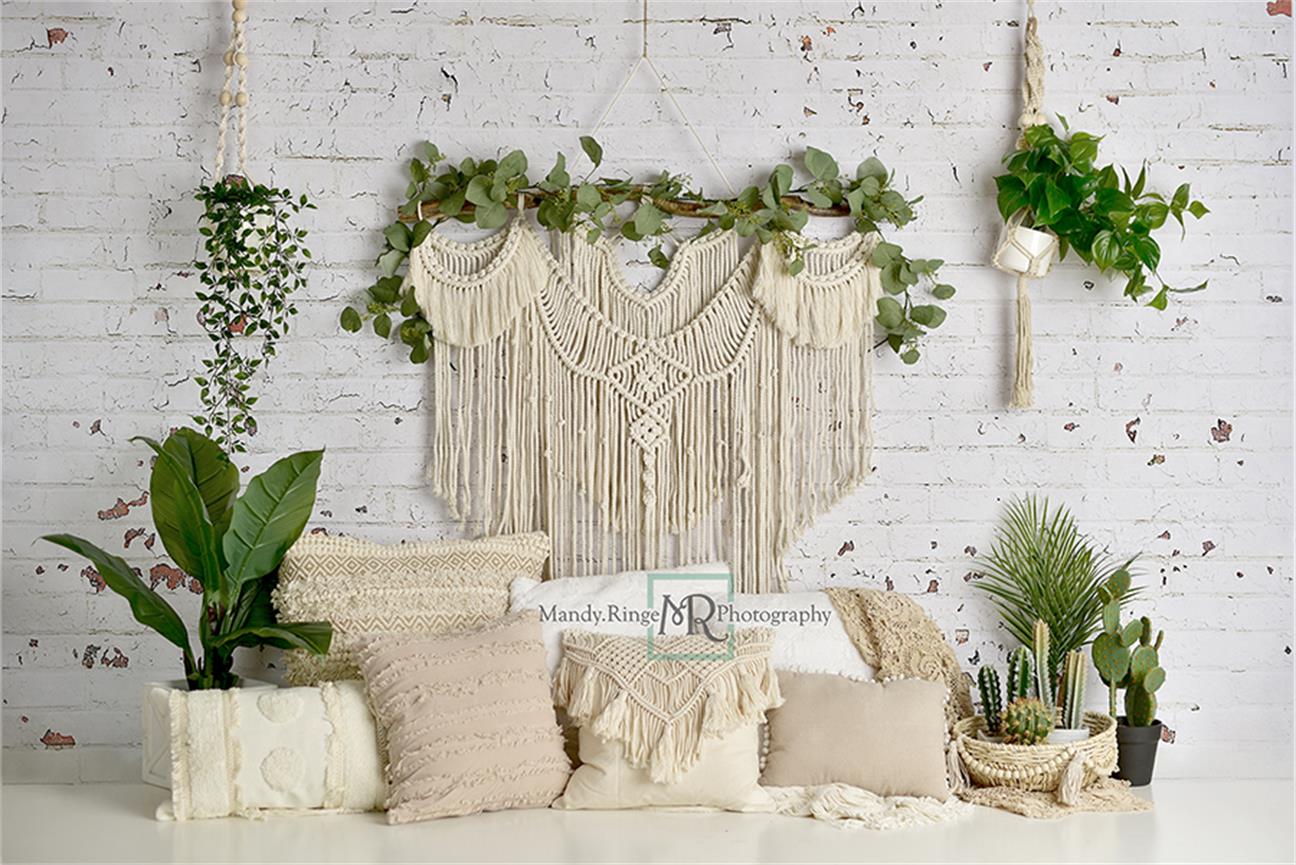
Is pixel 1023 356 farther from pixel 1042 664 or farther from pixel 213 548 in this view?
pixel 213 548

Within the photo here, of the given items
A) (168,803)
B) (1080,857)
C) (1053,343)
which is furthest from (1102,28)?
(168,803)

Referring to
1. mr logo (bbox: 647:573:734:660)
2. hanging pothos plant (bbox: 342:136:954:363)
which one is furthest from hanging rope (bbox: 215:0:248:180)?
mr logo (bbox: 647:573:734:660)

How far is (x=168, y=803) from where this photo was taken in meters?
2.39

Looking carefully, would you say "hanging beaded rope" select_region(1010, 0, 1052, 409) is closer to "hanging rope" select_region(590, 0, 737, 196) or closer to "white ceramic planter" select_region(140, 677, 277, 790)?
"hanging rope" select_region(590, 0, 737, 196)

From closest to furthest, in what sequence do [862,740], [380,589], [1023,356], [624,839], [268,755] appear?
1. [624,839]
2. [268,755]
3. [862,740]
4. [380,589]
5. [1023,356]

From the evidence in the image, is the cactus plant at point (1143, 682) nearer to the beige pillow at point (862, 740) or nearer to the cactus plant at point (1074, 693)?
the cactus plant at point (1074, 693)

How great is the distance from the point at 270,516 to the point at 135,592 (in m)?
0.30

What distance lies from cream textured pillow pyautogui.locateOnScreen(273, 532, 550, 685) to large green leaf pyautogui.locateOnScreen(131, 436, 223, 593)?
158 mm

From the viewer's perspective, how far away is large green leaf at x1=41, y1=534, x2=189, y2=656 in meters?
2.48

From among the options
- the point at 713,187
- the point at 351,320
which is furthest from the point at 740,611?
the point at 351,320

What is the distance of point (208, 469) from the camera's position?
2.62 m

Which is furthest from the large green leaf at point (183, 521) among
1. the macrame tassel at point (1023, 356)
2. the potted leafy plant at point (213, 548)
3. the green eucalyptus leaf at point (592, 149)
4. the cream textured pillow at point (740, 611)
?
the macrame tassel at point (1023, 356)

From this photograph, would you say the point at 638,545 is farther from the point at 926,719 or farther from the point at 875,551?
the point at 926,719

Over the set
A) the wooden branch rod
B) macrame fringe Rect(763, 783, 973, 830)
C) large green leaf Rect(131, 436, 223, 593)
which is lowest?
macrame fringe Rect(763, 783, 973, 830)
